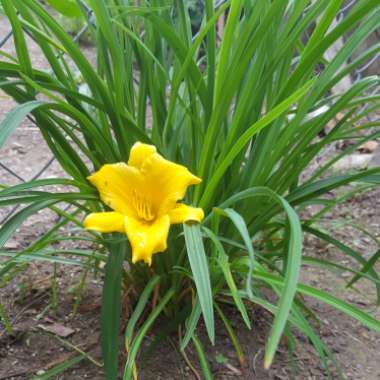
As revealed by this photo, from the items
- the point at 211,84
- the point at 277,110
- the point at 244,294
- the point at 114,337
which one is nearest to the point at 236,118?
the point at 211,84

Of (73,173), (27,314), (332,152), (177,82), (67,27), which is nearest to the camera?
(177,82)

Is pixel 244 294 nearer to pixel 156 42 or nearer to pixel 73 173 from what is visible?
pixel 73 173

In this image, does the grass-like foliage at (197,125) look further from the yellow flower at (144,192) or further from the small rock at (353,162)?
the small rock at (353,162)

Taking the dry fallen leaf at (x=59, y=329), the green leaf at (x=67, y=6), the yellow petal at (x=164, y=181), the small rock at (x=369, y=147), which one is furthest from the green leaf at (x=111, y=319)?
the small rock at (x=369, y=147)

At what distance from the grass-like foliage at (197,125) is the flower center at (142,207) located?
0.18 feet

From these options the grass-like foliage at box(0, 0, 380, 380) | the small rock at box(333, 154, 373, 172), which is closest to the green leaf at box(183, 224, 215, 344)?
the grass-like foliage at box(0, 0, 380, 380)

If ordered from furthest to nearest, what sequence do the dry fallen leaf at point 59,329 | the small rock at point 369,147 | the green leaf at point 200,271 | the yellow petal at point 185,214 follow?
the small rock at point 369,147 < the dry fallen leaf at point 59,329 < the yellow petal at point 185,214 < the green leaf at point 200,271

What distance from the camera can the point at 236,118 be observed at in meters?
1.08

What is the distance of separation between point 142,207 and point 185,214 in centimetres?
9

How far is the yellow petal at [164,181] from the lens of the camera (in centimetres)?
93

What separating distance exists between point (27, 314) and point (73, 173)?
Answer: 37 centimetres

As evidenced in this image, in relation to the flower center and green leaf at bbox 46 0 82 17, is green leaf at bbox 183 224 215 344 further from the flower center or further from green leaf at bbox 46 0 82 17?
green leaf at bbox 46 0 82 17

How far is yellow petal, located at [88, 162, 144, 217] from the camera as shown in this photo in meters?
0.95

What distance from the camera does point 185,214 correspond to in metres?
0.90
